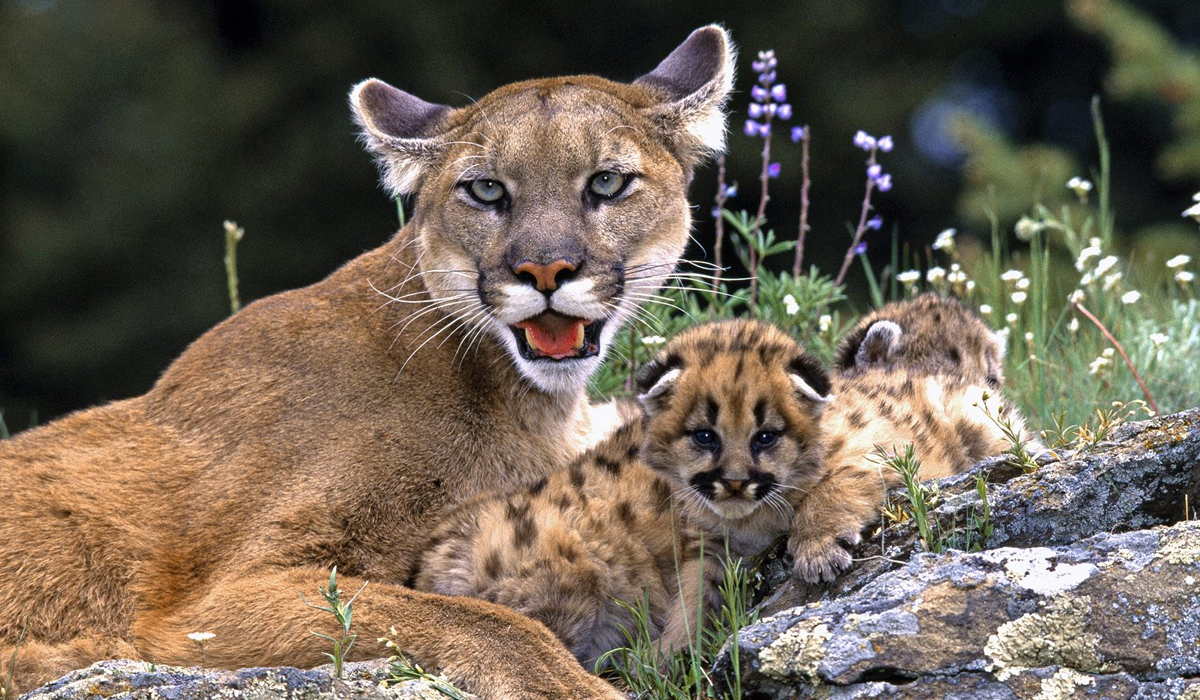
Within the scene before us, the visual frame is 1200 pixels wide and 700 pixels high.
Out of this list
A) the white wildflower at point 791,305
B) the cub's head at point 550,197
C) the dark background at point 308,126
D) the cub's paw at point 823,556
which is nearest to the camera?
the cub's paw at point 823,556

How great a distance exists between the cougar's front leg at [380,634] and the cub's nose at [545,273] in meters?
1.34

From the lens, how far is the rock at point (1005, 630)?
438 cm

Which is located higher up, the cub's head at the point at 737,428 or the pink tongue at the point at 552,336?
the pink tongue at the point at 552,336

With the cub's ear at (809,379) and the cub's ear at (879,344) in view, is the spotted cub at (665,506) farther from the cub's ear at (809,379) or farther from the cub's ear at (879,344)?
the cub's ear at (879,344)

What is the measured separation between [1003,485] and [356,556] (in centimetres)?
251

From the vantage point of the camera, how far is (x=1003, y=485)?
525cm

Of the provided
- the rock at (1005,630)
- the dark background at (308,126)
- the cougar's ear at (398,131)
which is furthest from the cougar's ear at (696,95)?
the dark background at (308,126)

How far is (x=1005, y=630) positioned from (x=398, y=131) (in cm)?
396

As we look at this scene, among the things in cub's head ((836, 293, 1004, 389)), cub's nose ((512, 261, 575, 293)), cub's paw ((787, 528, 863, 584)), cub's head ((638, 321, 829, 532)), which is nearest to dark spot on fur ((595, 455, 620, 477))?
cub's head ((638, 321, 829, 532))

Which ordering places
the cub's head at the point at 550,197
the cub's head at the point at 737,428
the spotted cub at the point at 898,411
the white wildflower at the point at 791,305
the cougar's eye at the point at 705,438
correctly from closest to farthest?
the spotted cub at the point at 898,411 < the cub's head at the point at 737,428 < the cougar's eye at the point at 705,438 < the cub's head at the point at 550,197 < the white wildflower at the point at 791,305

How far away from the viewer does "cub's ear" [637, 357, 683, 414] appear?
18.5ft

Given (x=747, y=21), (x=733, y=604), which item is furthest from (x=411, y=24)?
(x=733, y=604)

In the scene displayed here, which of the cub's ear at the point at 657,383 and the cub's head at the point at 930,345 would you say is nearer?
the cub's ear at the point at 657,383

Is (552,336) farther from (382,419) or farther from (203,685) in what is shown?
(203,685)
